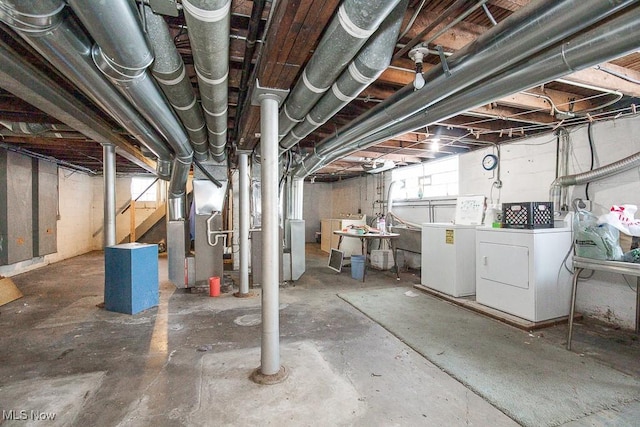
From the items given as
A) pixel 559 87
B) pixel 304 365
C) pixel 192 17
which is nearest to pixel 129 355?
pixel 304 365

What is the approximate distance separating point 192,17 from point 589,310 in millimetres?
4451

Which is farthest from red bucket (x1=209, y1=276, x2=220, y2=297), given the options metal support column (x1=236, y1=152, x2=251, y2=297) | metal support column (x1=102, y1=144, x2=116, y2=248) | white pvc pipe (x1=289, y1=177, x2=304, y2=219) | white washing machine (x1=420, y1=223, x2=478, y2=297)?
white washing machine (x1=420, y1=223, x2=478, y2=297)

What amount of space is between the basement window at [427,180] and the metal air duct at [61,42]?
189 inches

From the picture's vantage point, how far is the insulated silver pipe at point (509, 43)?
121cm

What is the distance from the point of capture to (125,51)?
1.37 metres

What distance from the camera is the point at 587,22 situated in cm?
125

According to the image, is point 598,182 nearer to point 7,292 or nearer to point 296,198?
point 296,198

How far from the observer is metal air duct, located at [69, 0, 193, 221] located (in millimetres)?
1146

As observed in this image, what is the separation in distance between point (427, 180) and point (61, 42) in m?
5.56

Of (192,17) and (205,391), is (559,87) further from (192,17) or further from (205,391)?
(205,391)

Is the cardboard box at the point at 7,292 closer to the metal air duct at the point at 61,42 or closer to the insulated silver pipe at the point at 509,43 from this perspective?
the metal air duct at the point at 61,42

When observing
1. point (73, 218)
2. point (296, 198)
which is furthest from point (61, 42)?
point (73, 218)

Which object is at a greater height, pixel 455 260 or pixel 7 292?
pixel 455 260

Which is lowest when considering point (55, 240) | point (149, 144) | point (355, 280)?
point (355, 280)
